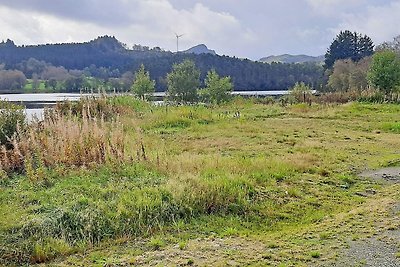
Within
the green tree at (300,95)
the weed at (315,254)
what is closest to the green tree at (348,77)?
the green tree at (300,95)

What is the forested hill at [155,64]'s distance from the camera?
88.0 m

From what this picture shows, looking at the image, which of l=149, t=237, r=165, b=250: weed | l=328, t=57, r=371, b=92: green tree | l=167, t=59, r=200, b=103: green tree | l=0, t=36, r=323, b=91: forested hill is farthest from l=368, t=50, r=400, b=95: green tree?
l=0, t=36, r=323, b=91: forested hill

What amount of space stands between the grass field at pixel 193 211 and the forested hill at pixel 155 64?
6653 cm

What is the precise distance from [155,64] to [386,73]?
195ft

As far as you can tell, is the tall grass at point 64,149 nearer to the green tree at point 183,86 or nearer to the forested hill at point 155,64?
the green tree at point 183,86

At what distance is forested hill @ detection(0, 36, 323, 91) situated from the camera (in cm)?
8800

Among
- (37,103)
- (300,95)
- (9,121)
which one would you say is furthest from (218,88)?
(9,121)

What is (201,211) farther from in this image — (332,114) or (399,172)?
(332,114)

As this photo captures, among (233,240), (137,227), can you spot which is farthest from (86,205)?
(233,240)

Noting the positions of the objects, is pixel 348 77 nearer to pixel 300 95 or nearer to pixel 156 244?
pixel 300 95

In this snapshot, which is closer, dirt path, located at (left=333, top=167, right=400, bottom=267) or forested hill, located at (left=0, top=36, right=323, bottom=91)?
dirt path, located at (left=333, top=167, right=400, bottom=267)

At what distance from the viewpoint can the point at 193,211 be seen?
6426 millimetres

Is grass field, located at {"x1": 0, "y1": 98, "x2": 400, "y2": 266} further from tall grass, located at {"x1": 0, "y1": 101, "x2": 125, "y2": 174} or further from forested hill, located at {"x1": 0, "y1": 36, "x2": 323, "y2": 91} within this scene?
forested hill, located at {"x1": 0, "y1": 36, "x2": 323, "y2": 91}

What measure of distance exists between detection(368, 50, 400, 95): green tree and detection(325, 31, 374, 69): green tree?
115 feet
